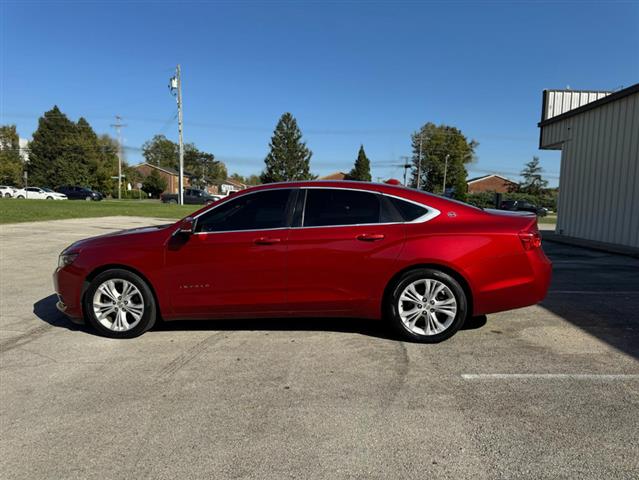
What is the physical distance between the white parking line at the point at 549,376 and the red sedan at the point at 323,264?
0.78 metres

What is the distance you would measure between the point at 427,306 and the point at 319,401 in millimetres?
1655

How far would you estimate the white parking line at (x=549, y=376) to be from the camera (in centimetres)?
379

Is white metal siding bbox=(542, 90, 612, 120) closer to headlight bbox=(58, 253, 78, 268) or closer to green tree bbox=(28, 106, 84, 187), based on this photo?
headlight bbox=(58, 253, 78, 268)

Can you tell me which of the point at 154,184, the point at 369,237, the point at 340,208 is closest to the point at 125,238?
the point at 340,208

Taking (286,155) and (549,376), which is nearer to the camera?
(549,376)

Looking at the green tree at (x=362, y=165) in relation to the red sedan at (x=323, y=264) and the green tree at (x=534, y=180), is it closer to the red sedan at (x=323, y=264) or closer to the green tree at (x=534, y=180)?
the green tree at (x=534, y=180)

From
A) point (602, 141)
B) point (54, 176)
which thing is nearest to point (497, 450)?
point (602, 141)

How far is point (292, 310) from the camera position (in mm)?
4684

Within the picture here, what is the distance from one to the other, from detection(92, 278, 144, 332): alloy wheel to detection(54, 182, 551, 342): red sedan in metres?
0.01

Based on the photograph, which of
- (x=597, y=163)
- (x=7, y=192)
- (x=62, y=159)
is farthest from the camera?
(x=62, y=159)

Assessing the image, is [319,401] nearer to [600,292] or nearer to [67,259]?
[67,259]

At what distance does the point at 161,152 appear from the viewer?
137375 mm

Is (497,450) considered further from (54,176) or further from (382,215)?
(54,176)

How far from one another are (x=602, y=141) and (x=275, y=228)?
14.6m
